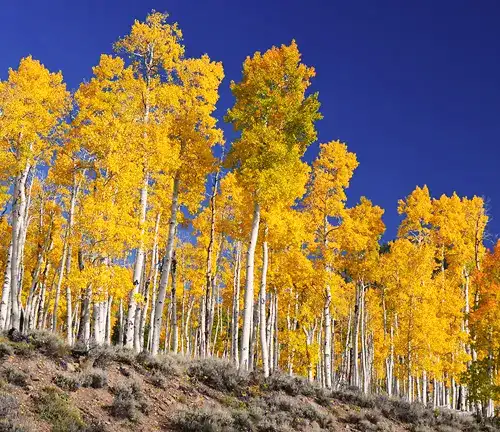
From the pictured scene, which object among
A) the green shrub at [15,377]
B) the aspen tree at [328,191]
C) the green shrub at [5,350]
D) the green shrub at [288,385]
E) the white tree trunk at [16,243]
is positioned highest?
the aspen tree at [328,191]

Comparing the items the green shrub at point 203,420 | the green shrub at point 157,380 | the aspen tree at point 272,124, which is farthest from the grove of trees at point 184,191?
the green shrub at point 203,420

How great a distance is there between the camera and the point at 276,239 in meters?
21.7

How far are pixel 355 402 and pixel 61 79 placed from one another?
18536 mm

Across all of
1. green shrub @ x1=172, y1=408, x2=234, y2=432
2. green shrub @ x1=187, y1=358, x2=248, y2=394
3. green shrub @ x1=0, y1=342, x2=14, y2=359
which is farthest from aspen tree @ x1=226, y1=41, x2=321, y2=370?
green shrub @ x1=0, y1=342, x2=14, y2=359

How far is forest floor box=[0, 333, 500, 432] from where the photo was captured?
10516mm

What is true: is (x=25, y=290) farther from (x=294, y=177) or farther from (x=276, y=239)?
(x=294, y=177)

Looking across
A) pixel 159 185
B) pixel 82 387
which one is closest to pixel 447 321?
pixel 159 185

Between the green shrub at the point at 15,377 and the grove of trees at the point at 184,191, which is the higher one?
the grove of trees at the point at 184,191

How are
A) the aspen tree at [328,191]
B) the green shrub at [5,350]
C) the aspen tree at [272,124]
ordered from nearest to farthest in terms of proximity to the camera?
the green shrub at [5,350] < the aspen tree at [272,124] < the aspen tree at [328,191]

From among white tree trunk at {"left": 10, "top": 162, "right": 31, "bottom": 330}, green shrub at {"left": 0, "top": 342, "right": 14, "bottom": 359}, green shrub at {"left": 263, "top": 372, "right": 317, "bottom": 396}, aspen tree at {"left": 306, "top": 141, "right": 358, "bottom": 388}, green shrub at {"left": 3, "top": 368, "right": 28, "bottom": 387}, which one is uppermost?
aspen tree at {"left": 306, "top": 141, "right": 358, "bottom": 388}

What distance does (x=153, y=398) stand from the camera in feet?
43.2

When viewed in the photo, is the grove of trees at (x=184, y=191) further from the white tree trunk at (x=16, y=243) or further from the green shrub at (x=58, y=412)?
the green shrub at (x=58, y=412)

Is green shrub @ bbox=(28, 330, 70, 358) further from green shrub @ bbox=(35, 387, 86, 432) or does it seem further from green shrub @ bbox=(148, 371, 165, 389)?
green shrub @ bbox=(148, 371, 165, 389)

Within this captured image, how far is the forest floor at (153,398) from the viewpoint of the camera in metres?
10.5
